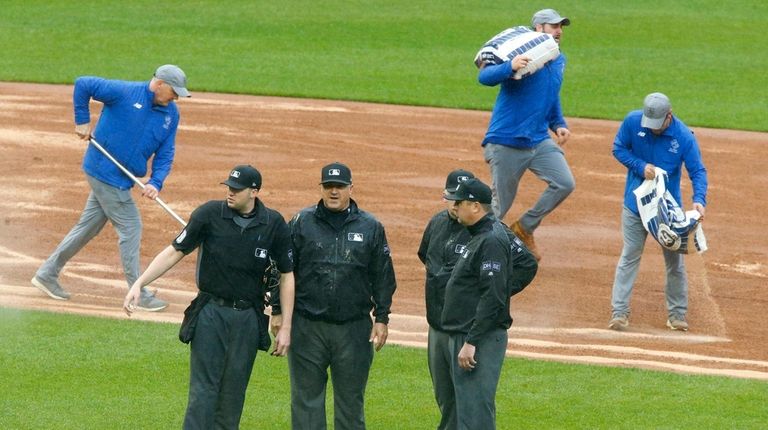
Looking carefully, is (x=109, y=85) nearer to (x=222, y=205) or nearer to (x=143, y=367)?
(x=143, y=367)

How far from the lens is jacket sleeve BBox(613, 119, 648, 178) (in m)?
12.1

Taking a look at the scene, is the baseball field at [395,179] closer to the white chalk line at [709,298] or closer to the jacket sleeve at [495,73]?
the white chalk line at [709,298]

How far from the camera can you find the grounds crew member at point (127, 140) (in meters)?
11.9

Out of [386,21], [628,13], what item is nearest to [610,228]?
[386,21]

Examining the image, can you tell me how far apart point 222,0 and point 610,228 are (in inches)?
847

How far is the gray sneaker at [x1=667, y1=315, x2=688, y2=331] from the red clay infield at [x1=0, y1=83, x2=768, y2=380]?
108 millimetres

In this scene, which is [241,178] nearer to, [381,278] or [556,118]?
[381,278]

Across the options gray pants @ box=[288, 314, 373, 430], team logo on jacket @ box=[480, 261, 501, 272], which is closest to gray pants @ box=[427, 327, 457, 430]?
gray pants @ box=[288, 314, 373, 430]

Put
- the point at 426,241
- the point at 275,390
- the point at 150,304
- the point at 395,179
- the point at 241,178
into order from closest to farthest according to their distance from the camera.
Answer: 1. the point at 241,178
2. the point at 426,241
3. the point at 275,390
4. the point at 150,304
5. the point at 395,179

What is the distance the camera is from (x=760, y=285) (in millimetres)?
14000

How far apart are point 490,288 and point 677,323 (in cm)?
480

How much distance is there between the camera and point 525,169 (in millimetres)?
13219

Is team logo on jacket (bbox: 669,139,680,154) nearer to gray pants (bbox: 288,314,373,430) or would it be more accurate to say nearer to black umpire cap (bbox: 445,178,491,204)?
black umpire cap (bbox: 445,178,491,204)

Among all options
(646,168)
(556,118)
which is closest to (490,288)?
(646,168)
